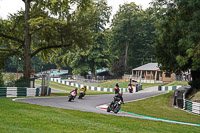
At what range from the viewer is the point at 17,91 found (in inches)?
920

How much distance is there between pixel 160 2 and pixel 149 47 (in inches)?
2067

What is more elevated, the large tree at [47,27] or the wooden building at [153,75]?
the large tree at [47,27]

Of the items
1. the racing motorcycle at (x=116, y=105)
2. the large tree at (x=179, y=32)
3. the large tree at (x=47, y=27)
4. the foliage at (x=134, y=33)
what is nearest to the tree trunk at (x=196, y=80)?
the large tree at (x=179, y=32)

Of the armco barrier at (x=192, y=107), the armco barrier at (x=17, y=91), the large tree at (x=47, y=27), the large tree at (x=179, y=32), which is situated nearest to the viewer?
the large tree at (x=179, y=32)

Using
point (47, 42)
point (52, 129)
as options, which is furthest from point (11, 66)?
point (52, 129)

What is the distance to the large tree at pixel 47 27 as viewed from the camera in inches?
1042

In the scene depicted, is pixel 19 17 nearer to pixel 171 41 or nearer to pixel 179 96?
pixel 171 41

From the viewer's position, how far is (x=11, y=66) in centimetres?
9531

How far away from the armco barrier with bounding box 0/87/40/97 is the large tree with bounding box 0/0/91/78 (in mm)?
3039

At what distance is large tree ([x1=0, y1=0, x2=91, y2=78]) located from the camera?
26.5 meters

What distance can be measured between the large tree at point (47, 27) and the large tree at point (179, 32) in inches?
337

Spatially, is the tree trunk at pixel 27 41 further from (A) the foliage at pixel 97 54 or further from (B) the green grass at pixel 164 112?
(A) the foliage at pixel 97 54

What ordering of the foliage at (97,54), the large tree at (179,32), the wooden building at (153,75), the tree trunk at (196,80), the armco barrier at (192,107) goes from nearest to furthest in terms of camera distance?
the large tree at (179,32) < the armco barrier at (192,107) < the tree trunk at (196,80) < the wooden building at (153,75) < the foliage at (97,54)

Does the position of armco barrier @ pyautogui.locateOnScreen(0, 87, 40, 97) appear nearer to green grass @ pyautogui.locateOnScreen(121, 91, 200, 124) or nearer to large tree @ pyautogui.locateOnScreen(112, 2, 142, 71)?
green grass @ pyautogui.locateOnScreen(121, 91, 200, 124)
